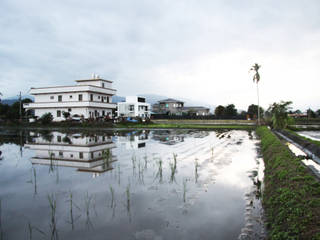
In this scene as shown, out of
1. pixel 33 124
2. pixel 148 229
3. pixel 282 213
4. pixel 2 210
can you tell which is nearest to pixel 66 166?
pixel 2 210

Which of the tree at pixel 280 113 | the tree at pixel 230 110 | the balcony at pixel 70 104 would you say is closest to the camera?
the tree at pixel 280 113

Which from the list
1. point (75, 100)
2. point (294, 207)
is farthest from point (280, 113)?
point (75, 100)

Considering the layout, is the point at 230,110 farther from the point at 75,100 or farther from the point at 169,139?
the point at 169,139

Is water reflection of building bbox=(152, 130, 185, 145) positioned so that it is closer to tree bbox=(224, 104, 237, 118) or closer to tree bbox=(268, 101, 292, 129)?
tree bbox=(268, 101, 292, 129)

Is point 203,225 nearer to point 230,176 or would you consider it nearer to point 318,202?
point 318,202

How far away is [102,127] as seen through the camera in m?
37.9

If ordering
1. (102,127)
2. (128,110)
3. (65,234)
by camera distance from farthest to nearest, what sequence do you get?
(128,110) < (102,127) < (65,234)

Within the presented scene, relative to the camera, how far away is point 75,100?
155 feet

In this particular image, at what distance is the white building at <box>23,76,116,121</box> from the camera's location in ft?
153

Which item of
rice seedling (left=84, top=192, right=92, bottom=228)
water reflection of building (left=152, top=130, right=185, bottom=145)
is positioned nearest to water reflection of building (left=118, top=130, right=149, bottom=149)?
water reflection of building (left=152, top=130, right=185, bottom=145)

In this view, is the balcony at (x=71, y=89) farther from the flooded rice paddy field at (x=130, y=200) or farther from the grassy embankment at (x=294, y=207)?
the grassy embankment at (x=294, y=207)

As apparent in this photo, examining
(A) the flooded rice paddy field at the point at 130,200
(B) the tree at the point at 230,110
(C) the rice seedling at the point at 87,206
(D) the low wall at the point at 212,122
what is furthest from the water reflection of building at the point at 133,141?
(B) the tree at the point at 230,110

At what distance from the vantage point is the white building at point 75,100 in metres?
46.5

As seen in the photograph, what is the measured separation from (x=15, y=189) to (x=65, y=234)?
158 inches
